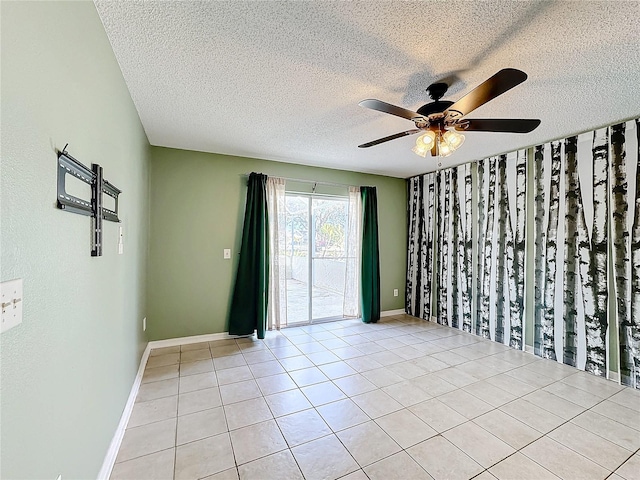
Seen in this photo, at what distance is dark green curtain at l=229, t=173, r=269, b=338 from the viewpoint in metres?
3.84

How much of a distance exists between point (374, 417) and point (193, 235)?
9.45 feet

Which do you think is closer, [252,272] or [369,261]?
[252,272]

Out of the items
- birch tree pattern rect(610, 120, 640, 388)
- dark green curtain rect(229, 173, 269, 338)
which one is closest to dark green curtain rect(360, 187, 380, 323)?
dark green curtain rect(229, 173, 269, 338)

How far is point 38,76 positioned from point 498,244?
428 cm

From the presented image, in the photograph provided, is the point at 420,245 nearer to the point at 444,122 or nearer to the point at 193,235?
the point at 444,122

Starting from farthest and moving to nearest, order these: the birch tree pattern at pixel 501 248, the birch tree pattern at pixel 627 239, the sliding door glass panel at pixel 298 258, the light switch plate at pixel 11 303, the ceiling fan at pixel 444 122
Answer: the sliding door glass panel at pixel 298 258
the birch tree pattern at pixel 501 248
the birch tree pattern at pixel 627 239
the ceiling fan at pixel 444 122
the light switch plate at pixel 11 303

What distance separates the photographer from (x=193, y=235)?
3.71 metres

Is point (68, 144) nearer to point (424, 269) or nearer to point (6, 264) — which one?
point (6, 264)

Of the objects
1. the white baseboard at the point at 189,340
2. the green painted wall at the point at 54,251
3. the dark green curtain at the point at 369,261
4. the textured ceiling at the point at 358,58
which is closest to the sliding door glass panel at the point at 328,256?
the dark green curtain at the point at 369,261

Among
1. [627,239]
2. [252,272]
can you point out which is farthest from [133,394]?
[627,239]

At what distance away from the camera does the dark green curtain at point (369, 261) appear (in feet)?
15.5

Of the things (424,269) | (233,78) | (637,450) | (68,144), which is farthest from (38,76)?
(424,269)

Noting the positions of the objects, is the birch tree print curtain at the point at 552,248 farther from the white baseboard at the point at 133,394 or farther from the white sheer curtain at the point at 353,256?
the white baseboard at the point at 133,394

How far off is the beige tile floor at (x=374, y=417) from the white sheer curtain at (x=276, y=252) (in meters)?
0.70
